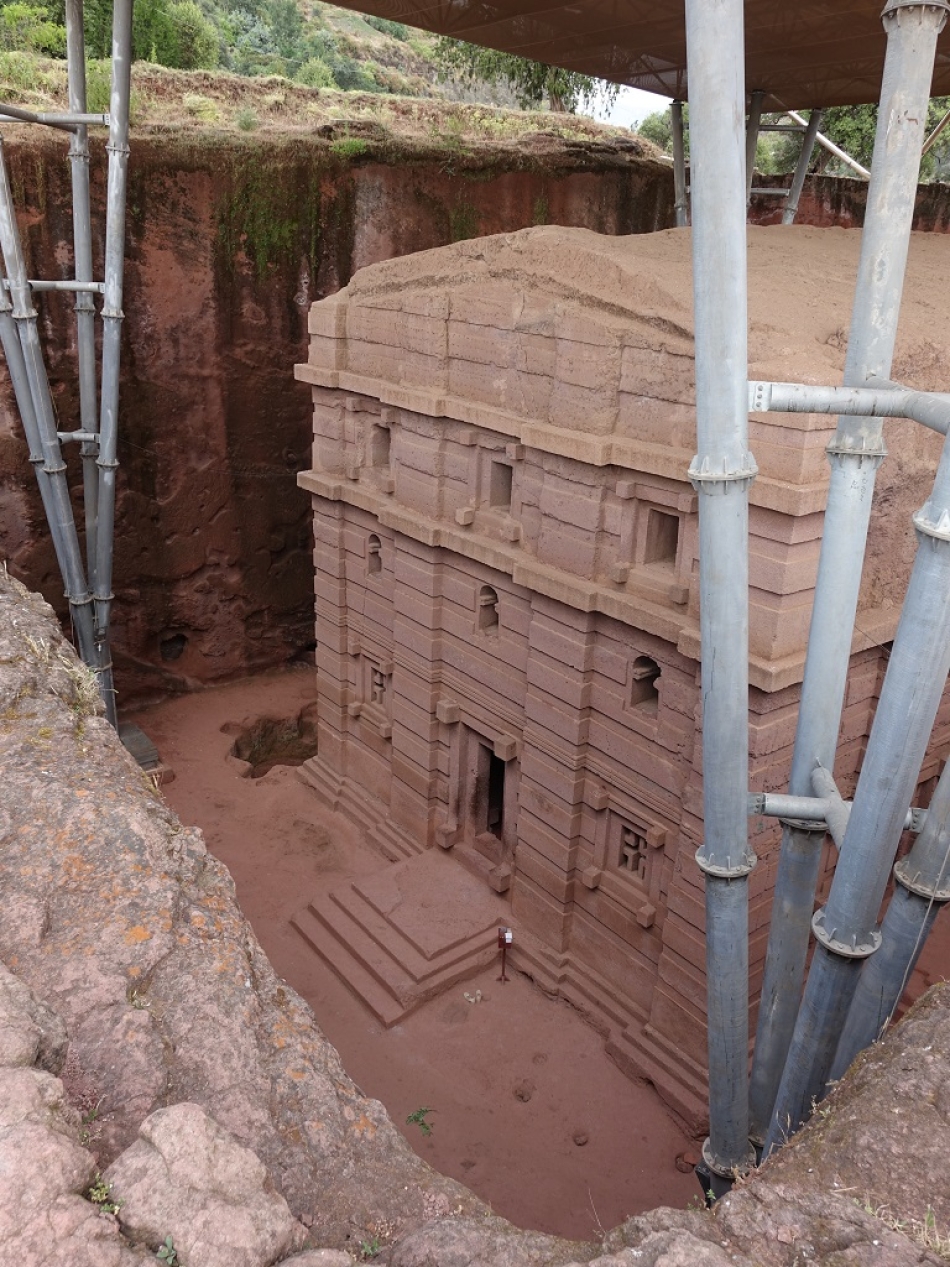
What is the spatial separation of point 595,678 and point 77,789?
20.1ft

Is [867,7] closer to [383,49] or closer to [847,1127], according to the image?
[847,1127]

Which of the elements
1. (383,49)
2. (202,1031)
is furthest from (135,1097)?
(383,49)

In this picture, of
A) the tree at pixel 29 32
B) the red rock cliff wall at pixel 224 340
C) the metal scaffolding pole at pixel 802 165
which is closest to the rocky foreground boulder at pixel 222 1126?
the red rock cliff wall at pixel 224 340

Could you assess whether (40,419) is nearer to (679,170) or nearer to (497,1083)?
(497,1083)

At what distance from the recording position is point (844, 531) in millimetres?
5332

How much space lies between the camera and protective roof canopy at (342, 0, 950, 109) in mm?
12430

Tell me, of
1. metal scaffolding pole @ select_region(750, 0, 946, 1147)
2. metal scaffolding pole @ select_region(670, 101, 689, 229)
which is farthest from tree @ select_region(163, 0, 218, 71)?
metal scaffolding pole @ select_region(750, 0, 946, 1147)

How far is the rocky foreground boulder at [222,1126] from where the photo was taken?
2760 millimetres

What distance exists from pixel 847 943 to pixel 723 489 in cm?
236

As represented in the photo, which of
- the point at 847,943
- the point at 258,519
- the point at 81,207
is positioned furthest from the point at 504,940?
the point at 258,519

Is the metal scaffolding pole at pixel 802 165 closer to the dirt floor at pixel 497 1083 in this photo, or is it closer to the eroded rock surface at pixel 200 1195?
the dirt floor at pixel 497 1083

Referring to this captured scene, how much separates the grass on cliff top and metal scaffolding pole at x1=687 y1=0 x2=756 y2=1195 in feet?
45.3

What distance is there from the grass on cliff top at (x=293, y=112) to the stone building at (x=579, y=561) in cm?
656

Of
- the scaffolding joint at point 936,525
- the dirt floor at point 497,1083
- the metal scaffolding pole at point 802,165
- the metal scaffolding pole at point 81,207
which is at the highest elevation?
the metal scaffolding pole at point 802,165
